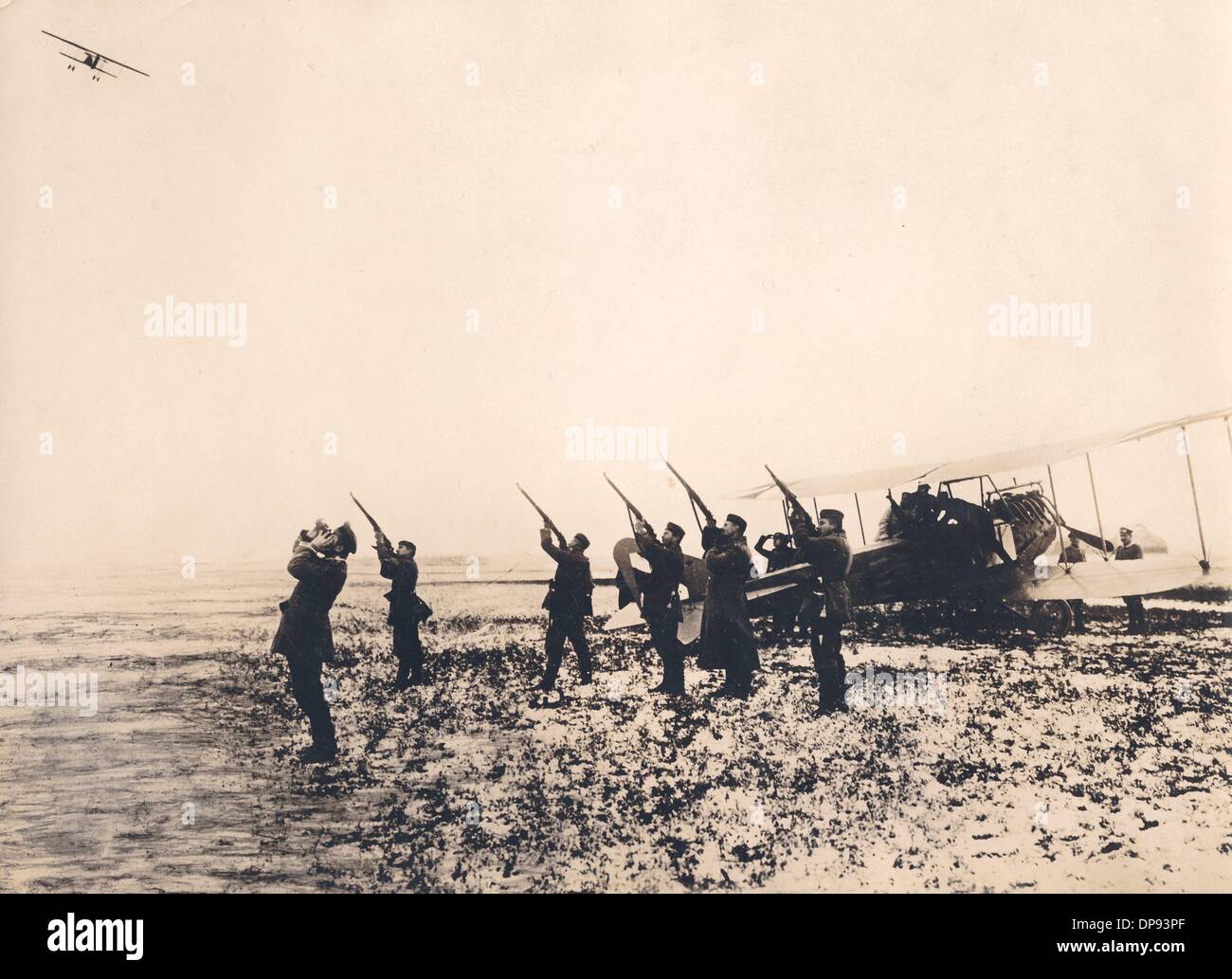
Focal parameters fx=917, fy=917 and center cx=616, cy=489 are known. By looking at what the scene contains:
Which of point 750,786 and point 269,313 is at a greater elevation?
point 269,313

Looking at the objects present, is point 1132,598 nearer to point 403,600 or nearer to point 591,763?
point 591,763

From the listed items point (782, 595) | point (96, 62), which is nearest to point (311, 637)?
point (782, 595)

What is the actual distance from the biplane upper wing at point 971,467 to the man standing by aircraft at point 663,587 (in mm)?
426

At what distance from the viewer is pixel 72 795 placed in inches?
178

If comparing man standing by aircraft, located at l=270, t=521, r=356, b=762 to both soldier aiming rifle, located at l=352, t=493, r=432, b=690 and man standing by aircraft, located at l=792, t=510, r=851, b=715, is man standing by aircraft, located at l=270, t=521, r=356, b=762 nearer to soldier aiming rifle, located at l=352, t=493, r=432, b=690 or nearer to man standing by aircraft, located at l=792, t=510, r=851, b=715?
soldier aiming rifle, located at l=352, t=493, r=432, b=690

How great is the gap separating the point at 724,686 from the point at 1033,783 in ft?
5.02

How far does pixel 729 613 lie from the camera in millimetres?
4539

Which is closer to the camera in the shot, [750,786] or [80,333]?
[750,786]

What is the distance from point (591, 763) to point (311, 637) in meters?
1.49

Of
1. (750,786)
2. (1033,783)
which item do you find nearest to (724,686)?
(750,786)

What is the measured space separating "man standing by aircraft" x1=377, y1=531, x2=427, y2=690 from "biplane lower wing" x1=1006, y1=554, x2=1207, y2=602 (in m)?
2.95

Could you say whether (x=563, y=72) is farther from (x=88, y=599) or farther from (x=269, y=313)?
(x=88, y=599)

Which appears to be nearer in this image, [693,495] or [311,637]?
[311,637]
